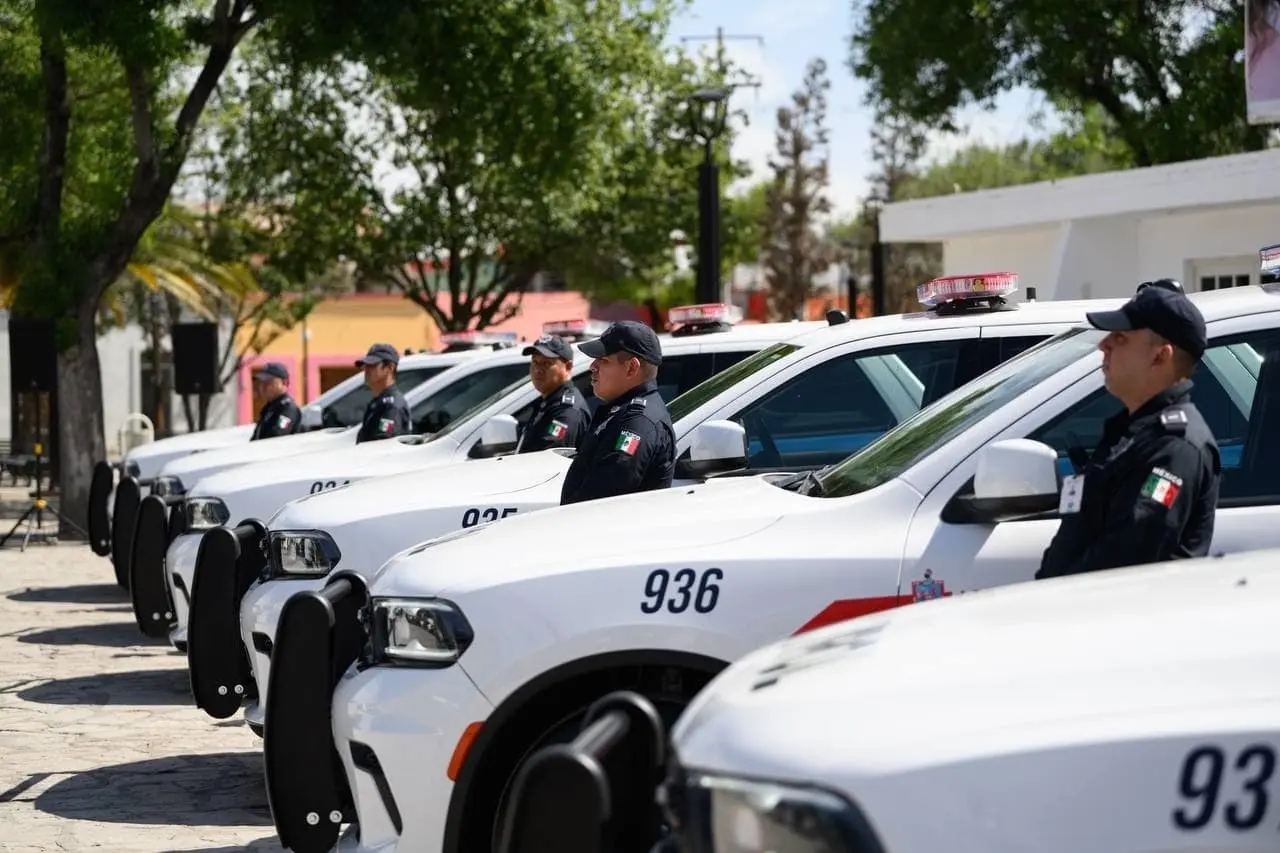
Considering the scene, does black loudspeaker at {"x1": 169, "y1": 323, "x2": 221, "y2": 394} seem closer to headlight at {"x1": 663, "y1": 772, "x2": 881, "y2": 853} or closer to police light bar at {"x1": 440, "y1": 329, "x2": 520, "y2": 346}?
police light bar at {"x1": 440, "y1": 329, "x2": 520, "y2": 346}

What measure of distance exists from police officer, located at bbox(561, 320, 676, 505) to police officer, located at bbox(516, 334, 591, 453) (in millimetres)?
1467

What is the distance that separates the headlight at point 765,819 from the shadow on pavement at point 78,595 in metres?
12.7

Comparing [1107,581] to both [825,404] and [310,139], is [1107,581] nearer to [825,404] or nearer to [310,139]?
[825,404]

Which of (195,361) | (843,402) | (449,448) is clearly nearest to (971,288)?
(843,402)

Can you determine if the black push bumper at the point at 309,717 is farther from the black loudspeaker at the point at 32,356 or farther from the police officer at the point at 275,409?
the black loudspeaker at the point at 32,356

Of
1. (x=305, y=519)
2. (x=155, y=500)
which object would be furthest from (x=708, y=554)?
(x=155, y=500)

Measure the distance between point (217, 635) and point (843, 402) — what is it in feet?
8.82

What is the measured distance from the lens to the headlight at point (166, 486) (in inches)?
505

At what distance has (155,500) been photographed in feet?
34.4

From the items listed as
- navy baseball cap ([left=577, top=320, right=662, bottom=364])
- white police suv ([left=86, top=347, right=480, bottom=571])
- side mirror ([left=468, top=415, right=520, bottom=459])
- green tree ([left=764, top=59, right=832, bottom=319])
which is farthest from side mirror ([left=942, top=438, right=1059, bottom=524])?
green tree ([left=764, top=59, right=832, bottom=319])

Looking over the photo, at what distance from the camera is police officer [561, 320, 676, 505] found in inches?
261

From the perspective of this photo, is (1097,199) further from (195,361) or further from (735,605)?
(735,605)

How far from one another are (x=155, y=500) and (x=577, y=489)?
4.44m

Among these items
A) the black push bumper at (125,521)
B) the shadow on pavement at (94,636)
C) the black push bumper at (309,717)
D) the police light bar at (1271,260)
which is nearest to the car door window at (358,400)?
the black push bumper at (125,521)
